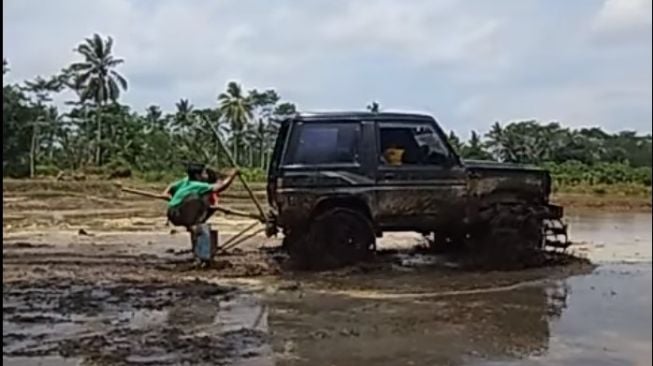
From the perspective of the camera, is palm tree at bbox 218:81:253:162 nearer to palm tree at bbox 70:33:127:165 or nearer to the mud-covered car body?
palm tree at bbox 70:33:127:165

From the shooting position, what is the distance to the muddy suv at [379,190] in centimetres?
867

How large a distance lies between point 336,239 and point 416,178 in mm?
974

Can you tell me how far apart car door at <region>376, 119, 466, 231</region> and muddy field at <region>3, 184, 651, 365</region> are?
54 cm

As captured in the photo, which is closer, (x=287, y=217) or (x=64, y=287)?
(x=64, y=287)

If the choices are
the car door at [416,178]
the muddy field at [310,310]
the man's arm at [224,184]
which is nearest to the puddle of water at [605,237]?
the muddy field at [310,310]

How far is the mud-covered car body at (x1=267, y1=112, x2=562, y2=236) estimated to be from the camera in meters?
8.66

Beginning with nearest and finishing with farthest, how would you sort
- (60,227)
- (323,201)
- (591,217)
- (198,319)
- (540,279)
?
(198,319), (540,279), (323,201), (60,227), (591,217)

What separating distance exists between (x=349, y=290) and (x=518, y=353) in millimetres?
2665

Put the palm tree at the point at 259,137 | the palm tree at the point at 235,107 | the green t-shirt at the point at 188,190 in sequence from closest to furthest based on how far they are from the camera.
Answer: the green t-shirt at the point at 188,190 < the palm tree at the point at 259,137 < the palm tree at the point at 235,107

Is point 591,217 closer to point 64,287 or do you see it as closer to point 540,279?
point 540,279

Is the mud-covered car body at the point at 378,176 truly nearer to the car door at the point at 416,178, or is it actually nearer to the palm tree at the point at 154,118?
the car door at the point at 416,178

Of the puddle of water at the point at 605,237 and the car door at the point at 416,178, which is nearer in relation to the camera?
the car door at the point at 416,178

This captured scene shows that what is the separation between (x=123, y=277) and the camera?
831 centimetres

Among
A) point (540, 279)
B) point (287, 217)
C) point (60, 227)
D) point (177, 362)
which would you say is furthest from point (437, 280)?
point (60, 227)
